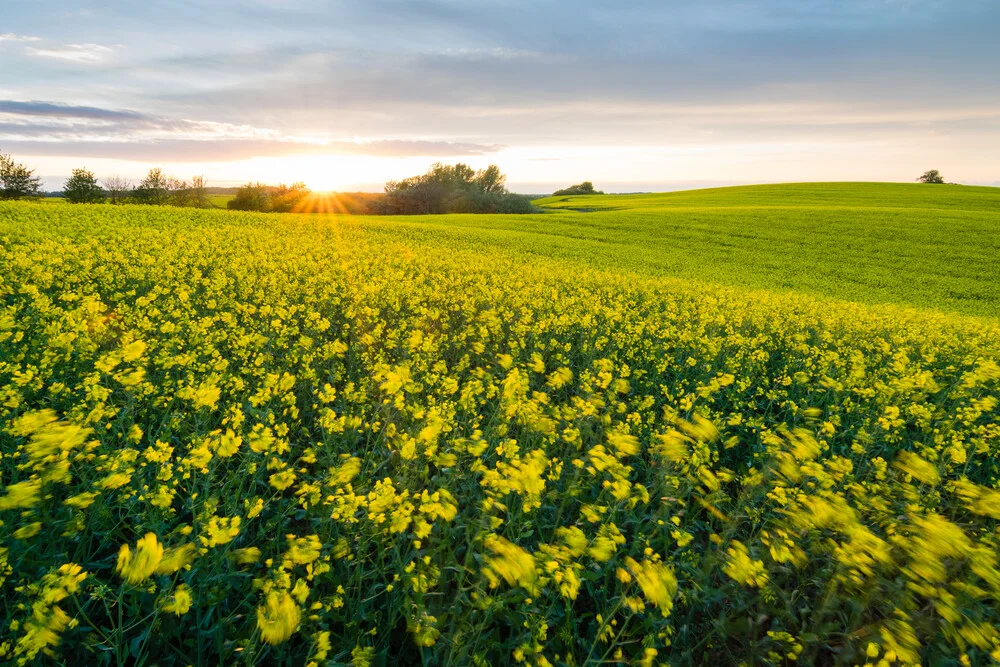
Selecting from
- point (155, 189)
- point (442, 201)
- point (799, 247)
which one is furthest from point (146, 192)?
point (799, 247)

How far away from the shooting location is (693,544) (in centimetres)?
418

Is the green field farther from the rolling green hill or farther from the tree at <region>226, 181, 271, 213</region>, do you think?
the rolling green hill

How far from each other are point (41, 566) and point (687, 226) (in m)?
39.5

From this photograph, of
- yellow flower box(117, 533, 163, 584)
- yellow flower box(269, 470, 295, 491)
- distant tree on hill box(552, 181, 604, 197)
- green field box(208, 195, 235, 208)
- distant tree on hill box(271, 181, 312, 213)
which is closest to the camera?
yellow flower box(117, 533, 163, 584)

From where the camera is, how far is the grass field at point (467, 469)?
104 inches

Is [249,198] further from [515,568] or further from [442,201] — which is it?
[515,568]

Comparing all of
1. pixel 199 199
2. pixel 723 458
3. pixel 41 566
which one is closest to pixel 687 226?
pixel 723 458

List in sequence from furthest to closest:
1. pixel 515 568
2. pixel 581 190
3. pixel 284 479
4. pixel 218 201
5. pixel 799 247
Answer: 1. pixel 581 190
2. pixel 218 201
3. pixel 799 247
4. pixel 284 479
5. pixel 515 568

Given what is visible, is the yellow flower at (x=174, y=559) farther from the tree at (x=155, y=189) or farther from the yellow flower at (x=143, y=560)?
the tree at (x=155, y=189)

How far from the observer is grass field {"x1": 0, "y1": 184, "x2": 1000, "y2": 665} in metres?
2.63

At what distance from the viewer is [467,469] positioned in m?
4.19

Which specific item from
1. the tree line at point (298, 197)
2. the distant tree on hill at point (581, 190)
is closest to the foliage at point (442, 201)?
the tree line at point (298, 197)

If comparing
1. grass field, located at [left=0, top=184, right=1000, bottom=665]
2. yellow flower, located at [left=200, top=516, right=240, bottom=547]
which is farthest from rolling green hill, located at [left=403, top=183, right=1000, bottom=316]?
yellow flower, located at [left=200, top=516, right=240, bottom=547]

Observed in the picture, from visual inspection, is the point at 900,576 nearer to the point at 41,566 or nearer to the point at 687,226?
the point at 41,566
